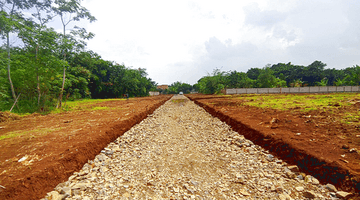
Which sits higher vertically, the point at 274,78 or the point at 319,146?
the point at 274,78

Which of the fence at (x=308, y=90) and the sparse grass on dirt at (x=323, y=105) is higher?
the fence at (x=308, y=90)

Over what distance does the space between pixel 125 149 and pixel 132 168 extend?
4.78ft

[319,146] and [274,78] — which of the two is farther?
[274,78]

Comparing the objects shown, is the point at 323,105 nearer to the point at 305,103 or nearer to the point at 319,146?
the point at 305,103

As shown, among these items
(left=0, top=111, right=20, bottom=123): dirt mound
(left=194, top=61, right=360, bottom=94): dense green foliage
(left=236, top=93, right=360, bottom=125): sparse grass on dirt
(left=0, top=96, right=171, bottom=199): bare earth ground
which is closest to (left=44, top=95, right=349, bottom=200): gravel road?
(left=0, top=96, right=171, bottom=199): bare earth ground

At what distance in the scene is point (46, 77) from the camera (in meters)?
→ 11.9

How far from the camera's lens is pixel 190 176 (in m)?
3.56

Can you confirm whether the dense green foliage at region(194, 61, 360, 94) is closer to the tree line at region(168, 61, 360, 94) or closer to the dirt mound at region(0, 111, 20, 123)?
the tree line at region(168, 61, 360, 94)

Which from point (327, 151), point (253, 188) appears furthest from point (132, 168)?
point (327, 151)

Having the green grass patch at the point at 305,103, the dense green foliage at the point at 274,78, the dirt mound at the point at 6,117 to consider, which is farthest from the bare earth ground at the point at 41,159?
the dense green foliage at the point at 274,78

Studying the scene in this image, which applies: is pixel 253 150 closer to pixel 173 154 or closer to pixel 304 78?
pixel 173 154

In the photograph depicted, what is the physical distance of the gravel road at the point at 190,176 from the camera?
2.90m

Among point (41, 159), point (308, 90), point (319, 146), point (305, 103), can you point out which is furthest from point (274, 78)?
point (41, 159)

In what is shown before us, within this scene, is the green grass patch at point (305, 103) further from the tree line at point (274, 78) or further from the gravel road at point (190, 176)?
the tree line at point (274, 78)
